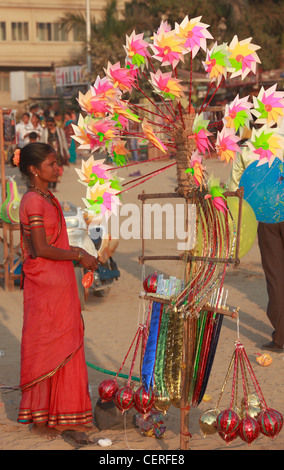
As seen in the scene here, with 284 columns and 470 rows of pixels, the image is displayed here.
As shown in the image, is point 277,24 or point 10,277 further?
point 277,24

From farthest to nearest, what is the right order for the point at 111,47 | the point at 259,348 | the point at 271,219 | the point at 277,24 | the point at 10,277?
the point at 277,24 < the point at 111,47 < the point at 10,277 < the point at 259,348 < the point at 271,219

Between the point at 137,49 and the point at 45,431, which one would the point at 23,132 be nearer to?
the point at 45,431

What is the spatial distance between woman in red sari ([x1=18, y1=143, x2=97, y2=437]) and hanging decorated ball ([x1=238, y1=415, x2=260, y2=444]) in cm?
105

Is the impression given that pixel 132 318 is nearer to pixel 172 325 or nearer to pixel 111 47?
pixel 172 325

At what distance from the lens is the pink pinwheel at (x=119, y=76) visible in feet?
12.4

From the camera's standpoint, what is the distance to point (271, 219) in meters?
5.23

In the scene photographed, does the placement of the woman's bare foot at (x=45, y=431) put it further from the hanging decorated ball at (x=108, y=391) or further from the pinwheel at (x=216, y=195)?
the pinwheel at (x=216, y=195)

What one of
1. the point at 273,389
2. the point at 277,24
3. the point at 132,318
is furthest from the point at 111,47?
the point at 273,389

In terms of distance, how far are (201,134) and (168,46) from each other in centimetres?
46

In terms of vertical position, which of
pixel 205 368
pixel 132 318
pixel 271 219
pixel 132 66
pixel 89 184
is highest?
pixel 132 66

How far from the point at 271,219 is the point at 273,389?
1.23 m

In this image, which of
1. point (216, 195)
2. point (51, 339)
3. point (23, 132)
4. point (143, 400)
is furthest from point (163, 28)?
point (23, 132)

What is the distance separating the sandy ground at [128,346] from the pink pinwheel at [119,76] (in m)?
1.16

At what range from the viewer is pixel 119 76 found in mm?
3787
